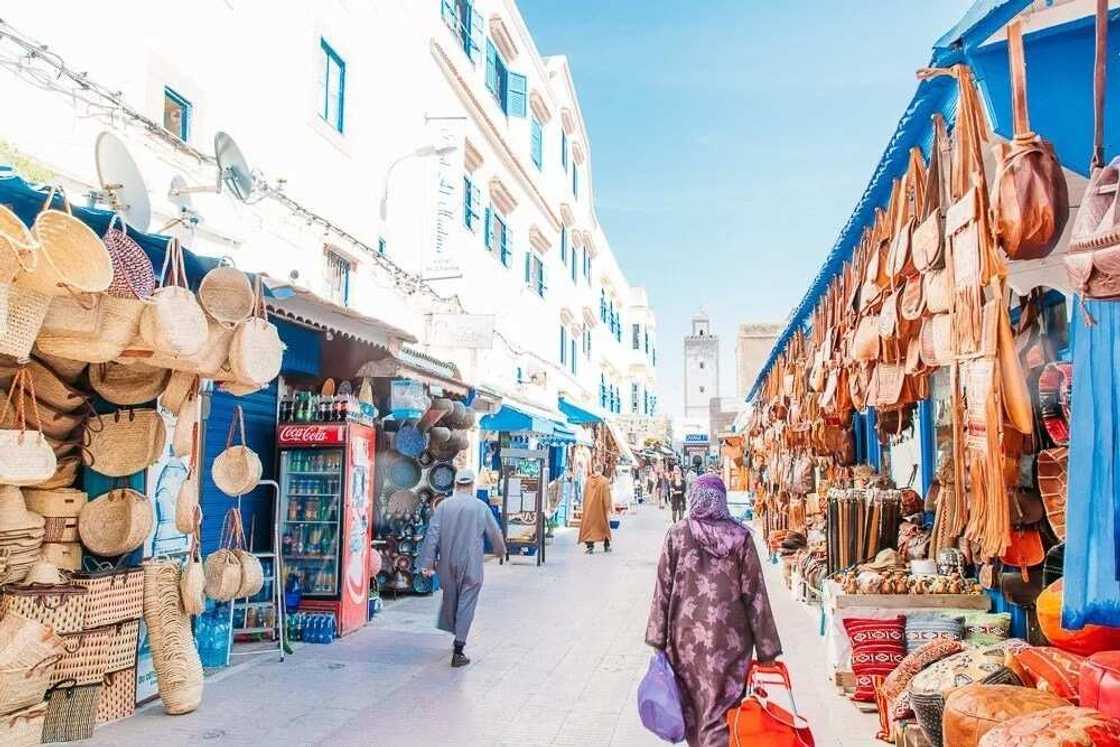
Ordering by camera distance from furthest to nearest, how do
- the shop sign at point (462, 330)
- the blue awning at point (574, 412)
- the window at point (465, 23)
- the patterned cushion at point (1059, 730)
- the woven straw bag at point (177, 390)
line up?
the blue awning at point (574, 412)
the window at point (465, 23)
the shop sign at point (462, 330)
the woven straw bag at point (177, 390)
the patterned cushion at point (1059, 730)

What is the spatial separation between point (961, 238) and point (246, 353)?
165 inches

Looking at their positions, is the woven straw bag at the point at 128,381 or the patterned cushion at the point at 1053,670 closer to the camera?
the patterned cushion at the point at 1053,670

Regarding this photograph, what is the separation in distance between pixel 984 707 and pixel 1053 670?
42 centimetres

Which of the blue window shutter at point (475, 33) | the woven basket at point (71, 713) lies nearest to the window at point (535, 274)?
the blue window shutter at point (475, 33)

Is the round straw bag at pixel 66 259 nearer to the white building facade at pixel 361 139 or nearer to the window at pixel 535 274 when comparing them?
the white building facade at pixel 361 139

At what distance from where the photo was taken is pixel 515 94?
20391 millimetres

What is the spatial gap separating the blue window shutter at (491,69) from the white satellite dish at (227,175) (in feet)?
35.0

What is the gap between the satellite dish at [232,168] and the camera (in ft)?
27.6

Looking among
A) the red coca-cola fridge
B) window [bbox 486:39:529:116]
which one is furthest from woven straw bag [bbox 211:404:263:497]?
window [bbox 486:39:529:116]

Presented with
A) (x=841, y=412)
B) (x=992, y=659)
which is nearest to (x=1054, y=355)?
(x=992, y=659)

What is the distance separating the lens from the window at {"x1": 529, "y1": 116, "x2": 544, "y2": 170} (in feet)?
74.5

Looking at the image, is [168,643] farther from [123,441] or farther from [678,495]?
[678,495]

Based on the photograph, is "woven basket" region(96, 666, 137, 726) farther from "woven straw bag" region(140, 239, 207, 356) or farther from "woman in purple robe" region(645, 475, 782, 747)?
"woman in purple robe" region(645, 475, 782, 747)

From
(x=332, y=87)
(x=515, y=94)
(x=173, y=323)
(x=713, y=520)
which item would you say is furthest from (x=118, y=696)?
(x=515, y=94)
